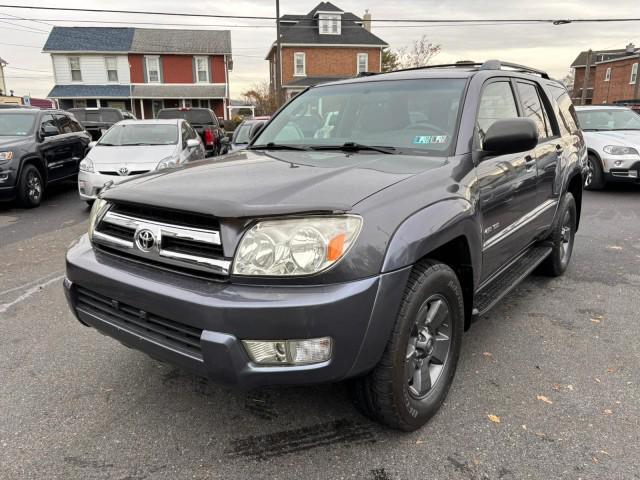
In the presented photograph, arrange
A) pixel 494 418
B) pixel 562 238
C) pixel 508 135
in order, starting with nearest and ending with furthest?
pixel 494 418, pixel 508 135, pixel 562 238

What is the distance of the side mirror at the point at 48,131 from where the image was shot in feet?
31.5

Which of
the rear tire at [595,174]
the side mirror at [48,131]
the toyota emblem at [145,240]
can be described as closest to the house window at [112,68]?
the side mirror at [48,131]

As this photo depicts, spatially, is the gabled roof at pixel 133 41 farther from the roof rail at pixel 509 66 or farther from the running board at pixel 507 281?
the running board at pixel 507 281

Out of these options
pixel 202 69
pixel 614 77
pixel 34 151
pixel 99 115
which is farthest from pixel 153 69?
pixel 614 77

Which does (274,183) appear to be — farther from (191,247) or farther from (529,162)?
(529,162)

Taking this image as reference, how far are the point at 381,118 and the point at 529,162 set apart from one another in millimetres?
1171

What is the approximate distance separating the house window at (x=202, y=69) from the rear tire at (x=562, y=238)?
31413 mm

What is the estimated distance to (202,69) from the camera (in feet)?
108

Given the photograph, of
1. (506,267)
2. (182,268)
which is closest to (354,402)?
(182,268)

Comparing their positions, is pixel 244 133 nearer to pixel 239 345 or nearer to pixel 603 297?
pixel 603 297

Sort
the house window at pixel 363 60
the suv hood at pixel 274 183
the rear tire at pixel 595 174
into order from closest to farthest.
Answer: the suv hood at pixel 274 183, the rear tire at pixel 595 174, the house window at pixel 363 60

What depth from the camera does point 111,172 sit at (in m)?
8.04

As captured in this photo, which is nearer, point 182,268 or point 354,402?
point 182,268

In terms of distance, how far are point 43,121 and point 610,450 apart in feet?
34.4
